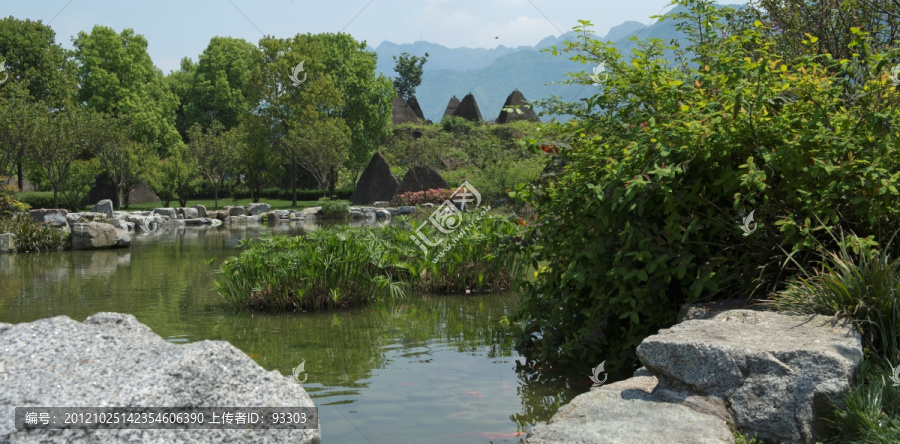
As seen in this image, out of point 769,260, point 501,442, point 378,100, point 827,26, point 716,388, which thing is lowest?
point 501,442

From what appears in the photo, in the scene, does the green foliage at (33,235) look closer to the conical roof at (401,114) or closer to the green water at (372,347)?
the green water at (372,347)

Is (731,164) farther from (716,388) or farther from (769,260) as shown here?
(716,388)

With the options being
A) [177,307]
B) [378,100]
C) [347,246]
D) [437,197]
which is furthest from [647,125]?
[378,100]

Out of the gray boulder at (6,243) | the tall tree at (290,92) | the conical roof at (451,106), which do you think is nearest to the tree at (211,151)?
the tall tree at (290,92)

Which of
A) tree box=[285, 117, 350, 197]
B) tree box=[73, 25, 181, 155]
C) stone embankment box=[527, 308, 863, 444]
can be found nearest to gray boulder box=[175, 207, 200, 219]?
tree box=[285, 117, 350, 197]

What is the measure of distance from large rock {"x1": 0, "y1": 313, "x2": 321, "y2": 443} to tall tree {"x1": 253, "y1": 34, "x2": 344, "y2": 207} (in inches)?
1227

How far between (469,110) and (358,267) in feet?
149

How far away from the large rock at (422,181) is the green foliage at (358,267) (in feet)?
67.7

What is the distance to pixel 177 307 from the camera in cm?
855

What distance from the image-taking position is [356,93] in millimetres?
40406

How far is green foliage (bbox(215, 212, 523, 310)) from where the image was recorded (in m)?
7.83

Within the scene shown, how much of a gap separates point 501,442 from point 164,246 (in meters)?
14.3

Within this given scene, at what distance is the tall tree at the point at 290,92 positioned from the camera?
114 ft

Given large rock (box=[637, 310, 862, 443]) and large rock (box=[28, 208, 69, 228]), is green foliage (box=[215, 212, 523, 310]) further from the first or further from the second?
large rock (box=[28, 208, 69, 228])
